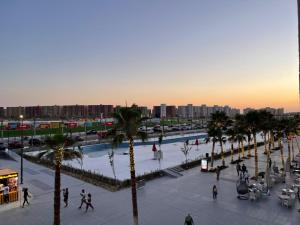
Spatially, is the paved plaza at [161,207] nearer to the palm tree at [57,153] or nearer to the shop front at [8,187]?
the shop front at [8,187]

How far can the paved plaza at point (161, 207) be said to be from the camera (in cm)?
1697

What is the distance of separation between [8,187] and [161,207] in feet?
40.9

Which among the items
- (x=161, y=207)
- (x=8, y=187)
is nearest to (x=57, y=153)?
(x=161, y=207)

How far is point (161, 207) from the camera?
63.5ft

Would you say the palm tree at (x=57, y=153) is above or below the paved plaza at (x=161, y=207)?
above

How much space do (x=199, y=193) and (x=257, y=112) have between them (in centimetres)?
1219

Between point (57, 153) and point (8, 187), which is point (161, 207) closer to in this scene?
point (57, 153)

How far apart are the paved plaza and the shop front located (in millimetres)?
750

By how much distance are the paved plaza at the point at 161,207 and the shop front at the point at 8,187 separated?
750mm

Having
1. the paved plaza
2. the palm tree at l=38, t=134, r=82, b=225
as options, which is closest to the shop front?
the paved plaza

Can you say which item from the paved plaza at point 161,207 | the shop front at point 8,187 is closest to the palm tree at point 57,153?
the paved plaza at point 161,207

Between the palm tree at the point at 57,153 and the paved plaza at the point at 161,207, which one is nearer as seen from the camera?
the palm tree at the point at 57,153

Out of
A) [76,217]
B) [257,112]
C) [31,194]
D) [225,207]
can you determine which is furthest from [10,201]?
[257,112]

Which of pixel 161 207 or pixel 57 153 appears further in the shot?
pixel 161 207
